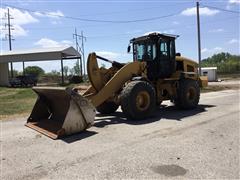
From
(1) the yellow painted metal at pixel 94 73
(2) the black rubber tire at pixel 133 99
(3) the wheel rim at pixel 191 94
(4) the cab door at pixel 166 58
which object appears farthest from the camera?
(3) the wheel rim at pixel 191 94

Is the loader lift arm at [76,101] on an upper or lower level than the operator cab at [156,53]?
lower

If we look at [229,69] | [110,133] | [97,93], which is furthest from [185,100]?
[229,69]

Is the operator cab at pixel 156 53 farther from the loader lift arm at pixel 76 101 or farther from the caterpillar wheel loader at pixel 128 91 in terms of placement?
the loader lift arm at pixel 76 101

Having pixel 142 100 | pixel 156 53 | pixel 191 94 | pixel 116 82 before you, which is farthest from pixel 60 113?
pixel 191 94

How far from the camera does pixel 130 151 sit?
639cm

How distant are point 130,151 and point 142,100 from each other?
387 centimetres

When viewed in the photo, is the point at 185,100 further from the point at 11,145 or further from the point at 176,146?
the point at 11,145

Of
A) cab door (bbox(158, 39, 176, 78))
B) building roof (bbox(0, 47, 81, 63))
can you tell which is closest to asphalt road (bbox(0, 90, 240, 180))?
cab door (bbox(158, 39, 176, 78))

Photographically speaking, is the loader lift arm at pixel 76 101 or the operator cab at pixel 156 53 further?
the operator cab at pixel 156 53

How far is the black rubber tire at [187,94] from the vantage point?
1187 cm

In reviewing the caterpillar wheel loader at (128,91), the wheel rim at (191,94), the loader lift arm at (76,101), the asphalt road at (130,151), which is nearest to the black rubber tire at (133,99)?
the caterpillar wheel loader at (128,91)

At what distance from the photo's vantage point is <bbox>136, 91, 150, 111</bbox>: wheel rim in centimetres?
991

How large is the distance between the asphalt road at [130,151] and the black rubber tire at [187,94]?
2.27m

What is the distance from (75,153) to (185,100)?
6431mm
